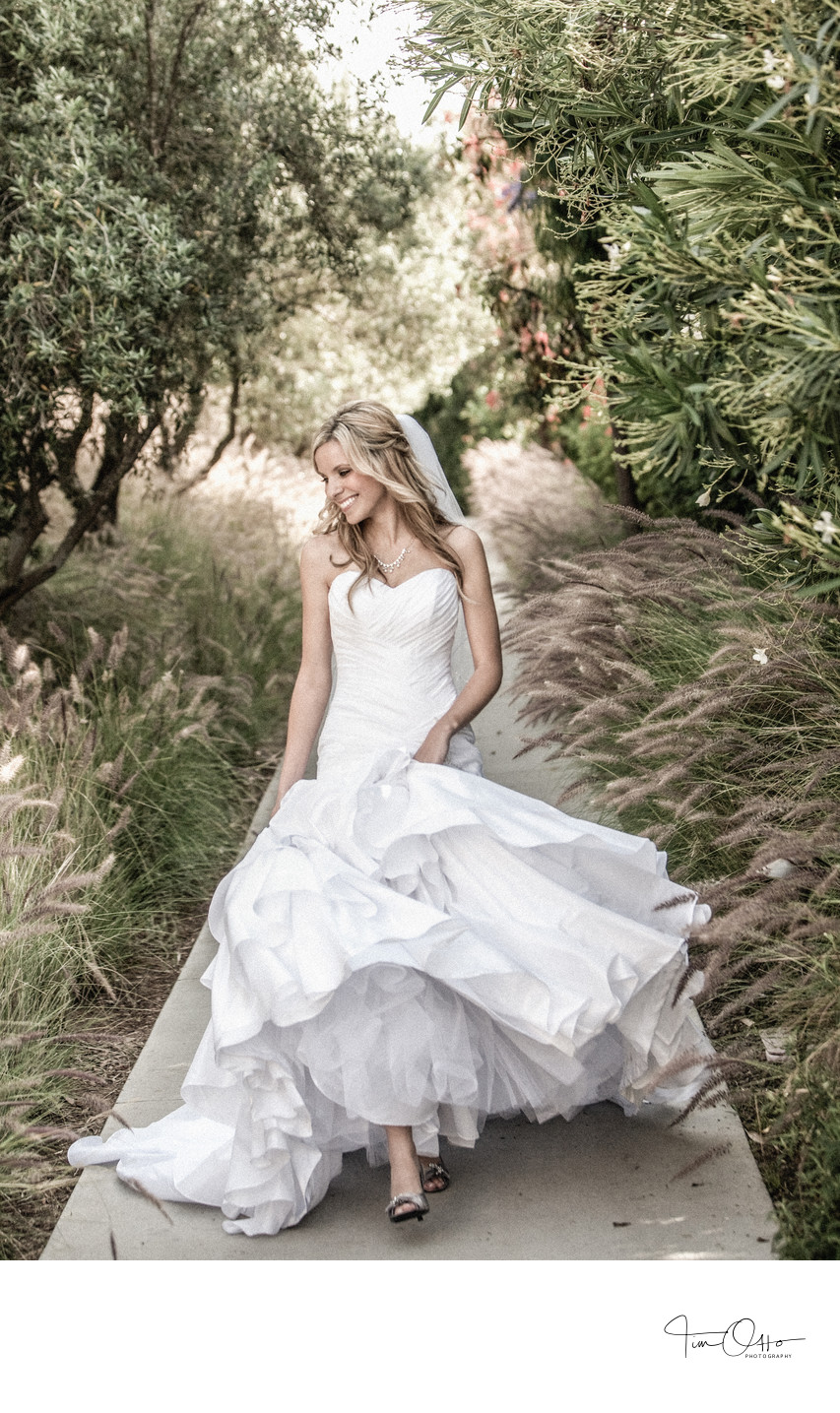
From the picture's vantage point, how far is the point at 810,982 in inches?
131

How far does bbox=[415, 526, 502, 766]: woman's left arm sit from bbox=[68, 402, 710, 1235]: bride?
0.02m

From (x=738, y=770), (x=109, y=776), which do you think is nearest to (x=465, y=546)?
(x=738, y=770)

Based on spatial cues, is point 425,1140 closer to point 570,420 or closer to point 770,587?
point 770,587

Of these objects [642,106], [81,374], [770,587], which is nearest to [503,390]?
[81,374]

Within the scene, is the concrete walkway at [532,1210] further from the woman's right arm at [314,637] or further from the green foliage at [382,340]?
the green foliage at [382,340]

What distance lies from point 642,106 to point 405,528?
1.40 metres

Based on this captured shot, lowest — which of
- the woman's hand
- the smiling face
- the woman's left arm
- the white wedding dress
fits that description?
the white wedding dress

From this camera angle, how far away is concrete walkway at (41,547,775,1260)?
9.87 feet

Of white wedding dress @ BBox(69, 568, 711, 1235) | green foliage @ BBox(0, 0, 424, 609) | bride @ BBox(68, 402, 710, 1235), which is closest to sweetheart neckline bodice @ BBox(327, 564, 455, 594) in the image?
bride @ BBox(68, 402, 710, 1235)

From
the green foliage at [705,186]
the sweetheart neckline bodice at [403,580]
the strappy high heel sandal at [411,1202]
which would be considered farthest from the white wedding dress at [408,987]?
the green foliage at [705,186]

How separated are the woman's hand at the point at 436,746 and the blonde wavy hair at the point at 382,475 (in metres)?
0.51

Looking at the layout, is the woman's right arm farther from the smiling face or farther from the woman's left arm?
the woman's left arm

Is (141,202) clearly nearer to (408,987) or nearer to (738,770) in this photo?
(738,770)

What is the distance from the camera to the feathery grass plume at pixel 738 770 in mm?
3037
